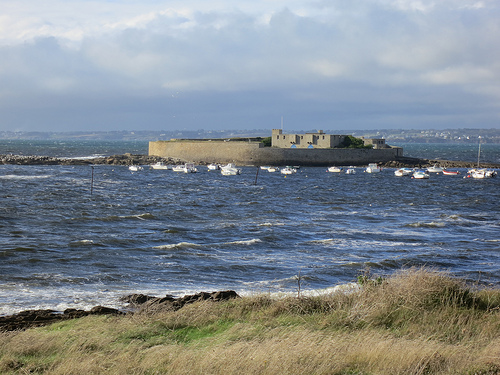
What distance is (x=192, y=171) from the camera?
7381cm

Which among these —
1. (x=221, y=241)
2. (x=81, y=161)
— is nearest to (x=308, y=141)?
(x=81, y=161)

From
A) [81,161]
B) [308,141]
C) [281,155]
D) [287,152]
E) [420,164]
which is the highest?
[308,141]

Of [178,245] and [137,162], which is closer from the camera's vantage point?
[178,245]

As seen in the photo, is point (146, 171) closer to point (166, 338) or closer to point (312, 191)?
point (312, 191)

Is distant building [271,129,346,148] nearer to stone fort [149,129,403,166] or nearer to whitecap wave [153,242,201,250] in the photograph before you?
stone fort [149,129,403,166]

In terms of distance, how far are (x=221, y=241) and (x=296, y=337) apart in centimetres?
1541

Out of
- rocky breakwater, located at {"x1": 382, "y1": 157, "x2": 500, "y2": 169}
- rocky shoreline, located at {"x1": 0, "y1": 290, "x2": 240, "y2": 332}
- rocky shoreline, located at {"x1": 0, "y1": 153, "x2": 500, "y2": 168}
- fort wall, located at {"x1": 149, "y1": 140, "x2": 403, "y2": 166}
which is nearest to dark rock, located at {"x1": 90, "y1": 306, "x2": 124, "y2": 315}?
rocky shoreline, located at {"x1": 0, "y1": 290, "x2": 240, "y2": 332}

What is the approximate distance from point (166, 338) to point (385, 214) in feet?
87.5

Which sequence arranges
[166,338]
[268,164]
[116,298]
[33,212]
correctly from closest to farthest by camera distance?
[166,338] < [116,298] < [33,212] < [268,164]

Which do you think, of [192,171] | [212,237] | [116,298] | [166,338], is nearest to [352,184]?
[192,171]

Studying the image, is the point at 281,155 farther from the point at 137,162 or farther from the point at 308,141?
the point at 137,162

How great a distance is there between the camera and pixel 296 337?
318 inches

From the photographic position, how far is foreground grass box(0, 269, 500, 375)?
7074 mm

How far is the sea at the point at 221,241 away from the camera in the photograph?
15922 mm
